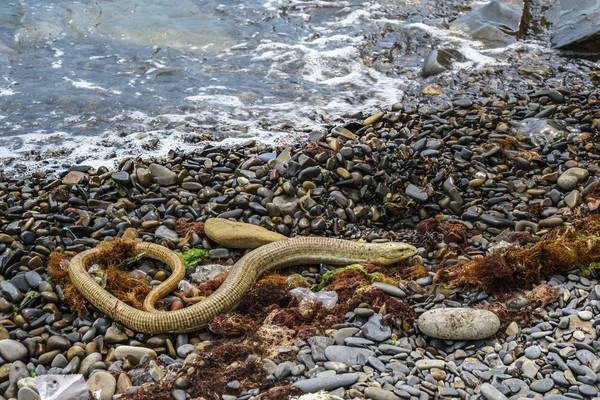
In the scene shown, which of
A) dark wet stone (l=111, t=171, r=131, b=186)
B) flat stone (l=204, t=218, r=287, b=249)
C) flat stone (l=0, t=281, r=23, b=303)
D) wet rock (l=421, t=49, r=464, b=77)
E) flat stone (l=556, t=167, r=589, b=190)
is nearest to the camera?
flat stone (l=0, t=281, r=23, b=303)

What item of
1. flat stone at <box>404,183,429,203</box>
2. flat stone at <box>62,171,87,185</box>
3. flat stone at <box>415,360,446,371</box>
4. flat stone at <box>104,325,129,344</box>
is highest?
flat stone at <box>415,360,446,371</box>

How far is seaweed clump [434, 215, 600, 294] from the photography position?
6293 mm

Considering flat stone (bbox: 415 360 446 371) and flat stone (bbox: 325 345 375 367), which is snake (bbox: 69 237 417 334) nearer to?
flat stone (bbox: 325 345 375 367)

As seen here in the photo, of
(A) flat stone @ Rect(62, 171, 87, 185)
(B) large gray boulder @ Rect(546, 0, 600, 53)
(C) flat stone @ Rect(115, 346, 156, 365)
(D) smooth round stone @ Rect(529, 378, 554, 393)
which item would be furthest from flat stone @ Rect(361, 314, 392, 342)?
(B) large gray boulder @ Rect(546, 0, 600, 53)

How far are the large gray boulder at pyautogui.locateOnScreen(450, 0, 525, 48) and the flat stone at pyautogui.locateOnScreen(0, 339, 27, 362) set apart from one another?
13.1 meters

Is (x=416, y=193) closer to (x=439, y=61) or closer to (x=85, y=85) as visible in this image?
(x=439, y=61)

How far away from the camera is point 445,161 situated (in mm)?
9023

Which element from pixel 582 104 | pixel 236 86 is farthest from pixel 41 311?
pixel 582 104

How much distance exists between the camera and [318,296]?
6.68 metres

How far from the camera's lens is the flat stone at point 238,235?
306 inches

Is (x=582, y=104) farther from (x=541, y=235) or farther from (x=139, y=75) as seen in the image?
(x=139, y=75)

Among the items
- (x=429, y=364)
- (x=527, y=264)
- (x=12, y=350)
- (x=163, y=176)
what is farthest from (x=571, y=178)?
(x=12, y=350)

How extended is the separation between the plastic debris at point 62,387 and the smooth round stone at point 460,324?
3418 millimetres

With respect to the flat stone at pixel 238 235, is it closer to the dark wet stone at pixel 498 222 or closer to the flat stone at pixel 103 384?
the flat stone at pixel 103 384
